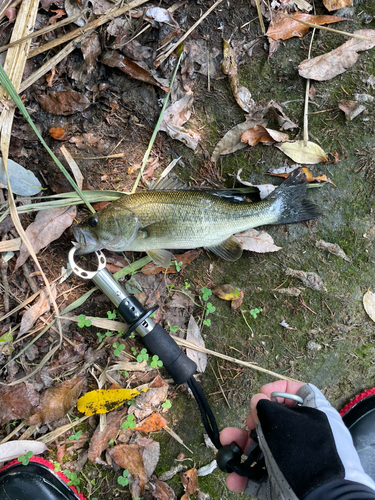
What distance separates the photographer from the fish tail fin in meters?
3.16

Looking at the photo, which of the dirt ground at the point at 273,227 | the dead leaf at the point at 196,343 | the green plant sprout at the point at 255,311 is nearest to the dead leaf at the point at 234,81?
the dirt ground at the point at 273,227

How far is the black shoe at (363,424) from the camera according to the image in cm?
334

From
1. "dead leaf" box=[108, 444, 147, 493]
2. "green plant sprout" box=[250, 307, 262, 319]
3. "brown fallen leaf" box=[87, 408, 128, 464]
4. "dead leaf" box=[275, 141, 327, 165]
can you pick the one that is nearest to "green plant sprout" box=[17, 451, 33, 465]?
"brown fallen leaf" box=[87, 408, 128, 464]

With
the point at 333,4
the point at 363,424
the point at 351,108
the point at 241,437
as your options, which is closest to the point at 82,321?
the point at 241,437

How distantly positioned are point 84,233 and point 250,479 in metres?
2.32

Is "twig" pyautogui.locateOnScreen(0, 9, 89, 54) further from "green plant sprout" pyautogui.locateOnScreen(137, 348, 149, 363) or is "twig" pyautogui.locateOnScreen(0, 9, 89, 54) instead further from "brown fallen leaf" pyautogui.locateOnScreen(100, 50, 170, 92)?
"green plant sprout" pyautogui.locateOnScreen(137, 348, 149, 363)

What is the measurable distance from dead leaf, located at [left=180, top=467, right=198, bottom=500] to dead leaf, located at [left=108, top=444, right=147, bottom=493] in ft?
1.21

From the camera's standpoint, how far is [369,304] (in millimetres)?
3398

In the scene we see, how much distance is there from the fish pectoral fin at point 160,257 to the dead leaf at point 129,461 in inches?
67.3

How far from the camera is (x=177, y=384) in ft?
10.7

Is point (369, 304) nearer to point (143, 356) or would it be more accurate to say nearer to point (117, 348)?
point (143, 356)

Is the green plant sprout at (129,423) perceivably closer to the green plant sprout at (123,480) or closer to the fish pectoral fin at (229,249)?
the green plant sprout at (123,480)

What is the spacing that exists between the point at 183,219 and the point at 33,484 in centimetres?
274

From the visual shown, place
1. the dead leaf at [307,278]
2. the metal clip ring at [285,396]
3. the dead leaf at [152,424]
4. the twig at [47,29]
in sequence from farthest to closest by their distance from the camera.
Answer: the dead leaf at [307,278] → the dead leaf at [152,424] → the twig at [47,29] → the metal clip ring at [285,396]
